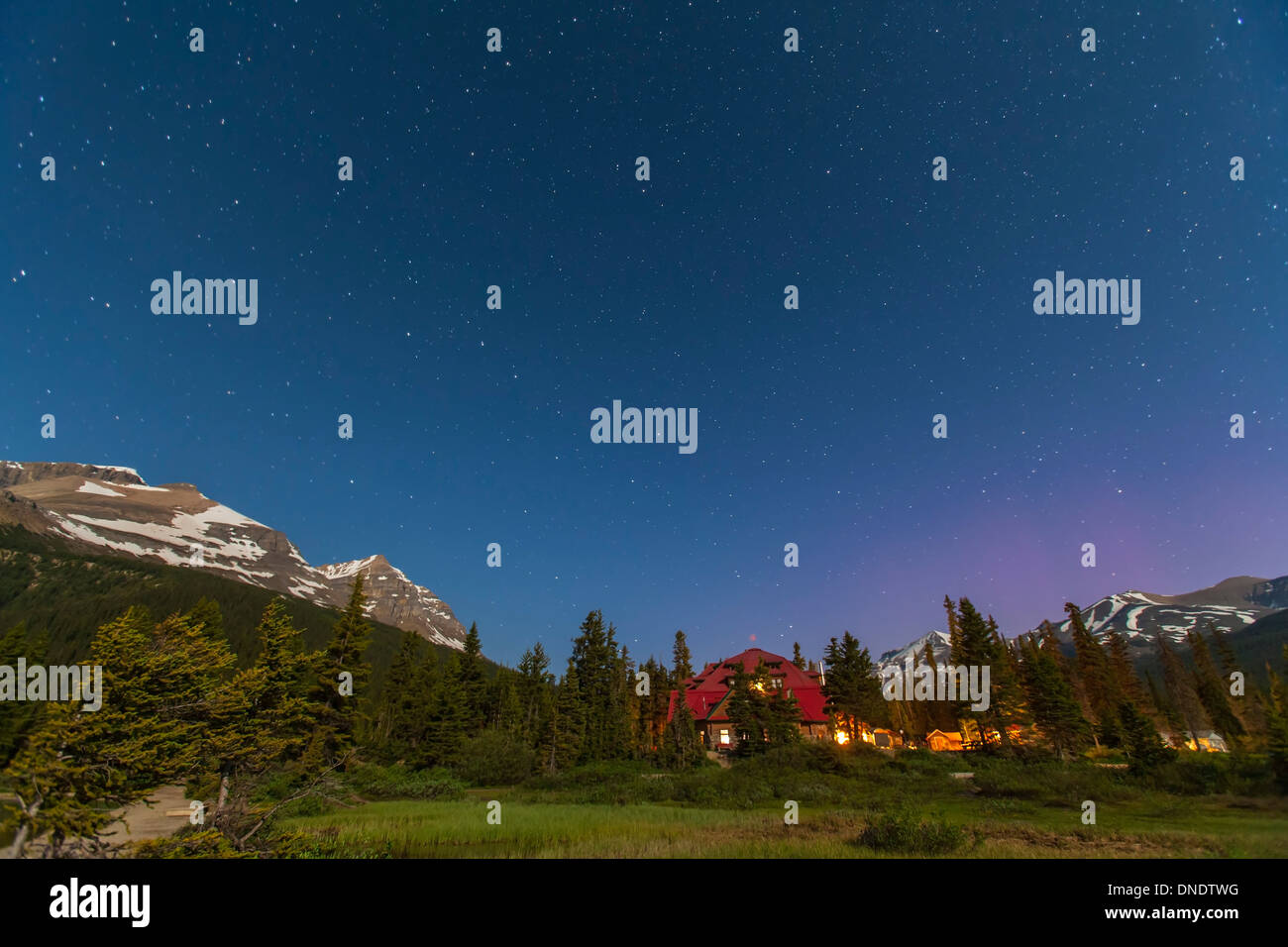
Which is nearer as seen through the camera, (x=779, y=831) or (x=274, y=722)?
(x=779, y=831)

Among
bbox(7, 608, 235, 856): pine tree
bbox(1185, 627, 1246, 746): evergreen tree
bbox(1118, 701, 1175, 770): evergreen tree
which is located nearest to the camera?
bbox(7, 608, 235, 856): pine tree

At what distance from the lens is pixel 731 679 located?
72000 millimetres

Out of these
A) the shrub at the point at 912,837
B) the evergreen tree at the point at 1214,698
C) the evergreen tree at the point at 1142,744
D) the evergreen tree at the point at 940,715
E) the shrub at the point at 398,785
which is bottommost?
the evergreen tree at the point at 940,715

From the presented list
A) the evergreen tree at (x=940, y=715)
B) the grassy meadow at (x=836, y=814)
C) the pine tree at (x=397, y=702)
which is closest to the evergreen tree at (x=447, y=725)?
the pine tree at (x=397, y=702)

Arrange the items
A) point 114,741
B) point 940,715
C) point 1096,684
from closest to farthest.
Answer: point 114,741, point 1096,684, point 940,715

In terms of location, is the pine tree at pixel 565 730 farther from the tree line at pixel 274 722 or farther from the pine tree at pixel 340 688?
the pine tree at pixel 340 688

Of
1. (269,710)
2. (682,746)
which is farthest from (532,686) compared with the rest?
(269,710)

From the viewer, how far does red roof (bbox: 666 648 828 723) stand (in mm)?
69438

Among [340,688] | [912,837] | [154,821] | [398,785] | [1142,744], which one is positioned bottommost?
[398,785]

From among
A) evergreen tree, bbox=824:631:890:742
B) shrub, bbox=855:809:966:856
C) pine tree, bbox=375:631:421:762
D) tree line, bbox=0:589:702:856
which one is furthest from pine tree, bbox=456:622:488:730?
shrub, bbox=855:809:966:856

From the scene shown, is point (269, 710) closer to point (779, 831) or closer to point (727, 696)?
point (779, 831)

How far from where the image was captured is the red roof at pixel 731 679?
6944cm

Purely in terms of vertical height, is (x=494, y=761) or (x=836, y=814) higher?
(x=836, y=814)

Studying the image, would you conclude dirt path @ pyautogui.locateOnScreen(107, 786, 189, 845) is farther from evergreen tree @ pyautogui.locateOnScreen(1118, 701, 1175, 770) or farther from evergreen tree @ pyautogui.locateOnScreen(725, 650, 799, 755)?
evergreen tree @ pyautogui.locateOnScreen(1118, 701, 1175, 770)
